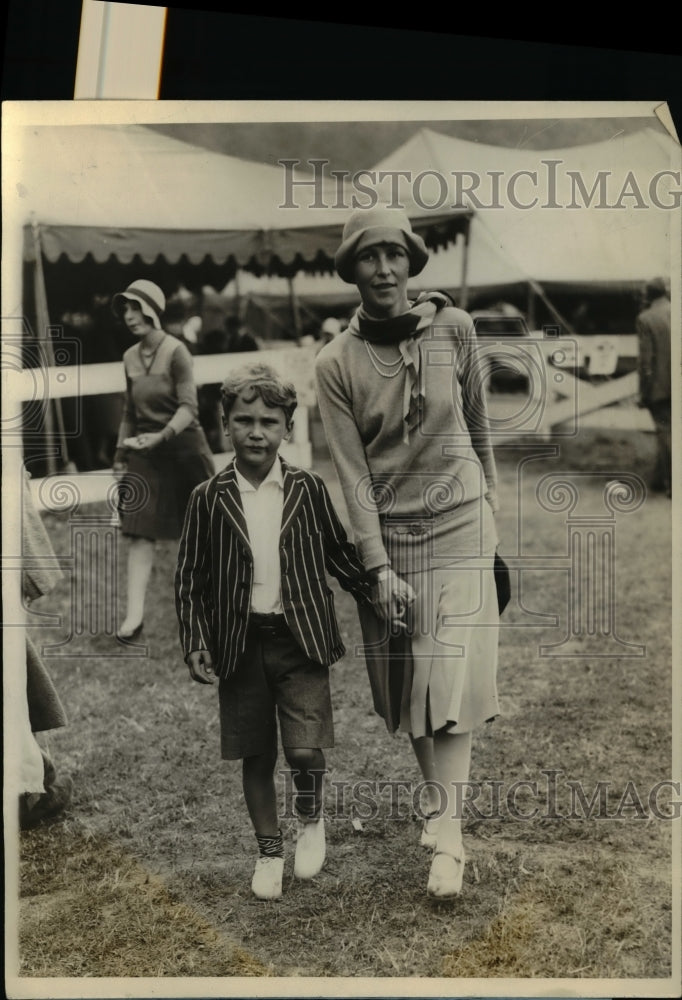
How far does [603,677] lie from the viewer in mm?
3621

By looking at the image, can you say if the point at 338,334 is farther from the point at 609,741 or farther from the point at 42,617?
the point at 609,741

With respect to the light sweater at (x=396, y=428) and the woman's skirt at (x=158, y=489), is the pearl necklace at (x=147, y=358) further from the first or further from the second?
the light sweater at (x=396, y=428)

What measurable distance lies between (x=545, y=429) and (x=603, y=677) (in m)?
0.86

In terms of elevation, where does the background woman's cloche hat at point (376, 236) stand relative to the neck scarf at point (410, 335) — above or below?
above

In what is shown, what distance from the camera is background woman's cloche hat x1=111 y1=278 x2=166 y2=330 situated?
11.9 ft

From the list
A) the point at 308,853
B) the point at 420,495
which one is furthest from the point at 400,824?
the point at 420,495

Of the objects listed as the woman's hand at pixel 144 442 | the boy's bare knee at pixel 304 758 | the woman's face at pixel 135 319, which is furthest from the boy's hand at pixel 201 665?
the woman's face at pixel 135 319

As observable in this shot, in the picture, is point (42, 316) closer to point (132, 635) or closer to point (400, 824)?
point (132, 635)

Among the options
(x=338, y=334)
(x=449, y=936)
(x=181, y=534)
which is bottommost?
(x=449, y=936)

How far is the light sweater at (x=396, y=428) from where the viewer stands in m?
3.57

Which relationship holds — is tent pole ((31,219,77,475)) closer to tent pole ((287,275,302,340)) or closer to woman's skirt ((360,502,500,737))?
tent pole ((287,275,302,340))

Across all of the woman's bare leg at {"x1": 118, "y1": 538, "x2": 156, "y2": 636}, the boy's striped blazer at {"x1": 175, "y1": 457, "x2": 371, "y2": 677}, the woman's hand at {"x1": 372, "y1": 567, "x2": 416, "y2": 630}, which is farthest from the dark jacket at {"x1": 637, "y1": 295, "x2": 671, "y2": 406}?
the woman's bare leg at {"x1": 118, "y1": 538, "x2": 156, "y2": 636}

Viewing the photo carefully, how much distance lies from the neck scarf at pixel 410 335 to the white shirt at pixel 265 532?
478 millimetres

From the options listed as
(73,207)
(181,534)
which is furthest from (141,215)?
(181,534)
